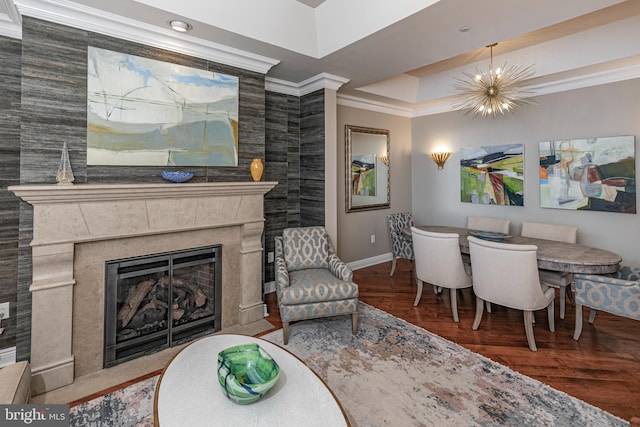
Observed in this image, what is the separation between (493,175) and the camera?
4.56m

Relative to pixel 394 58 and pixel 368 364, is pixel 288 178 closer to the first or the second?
pixel 394 58

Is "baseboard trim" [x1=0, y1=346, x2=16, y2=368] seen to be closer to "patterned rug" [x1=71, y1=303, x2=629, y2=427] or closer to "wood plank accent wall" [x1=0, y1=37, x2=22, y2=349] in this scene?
"wood plank accent wall" [x1=0, y1=37, x2=22, y2=349]

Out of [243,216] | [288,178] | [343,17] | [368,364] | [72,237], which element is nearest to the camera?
[72,237]

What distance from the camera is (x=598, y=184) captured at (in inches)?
143

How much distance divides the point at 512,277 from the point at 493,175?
2.44 m

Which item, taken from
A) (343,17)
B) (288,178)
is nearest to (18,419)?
(288,178)

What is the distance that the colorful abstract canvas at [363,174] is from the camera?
471 cm

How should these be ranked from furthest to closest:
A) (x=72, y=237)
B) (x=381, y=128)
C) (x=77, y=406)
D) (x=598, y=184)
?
(x=381, y=128) → (x=598, y=184) → (x=72, y=237) → (x=77, y=406)

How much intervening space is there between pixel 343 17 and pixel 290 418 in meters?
3.08

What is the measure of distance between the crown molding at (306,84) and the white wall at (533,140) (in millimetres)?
2208

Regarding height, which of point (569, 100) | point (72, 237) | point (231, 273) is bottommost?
point (231, 273)

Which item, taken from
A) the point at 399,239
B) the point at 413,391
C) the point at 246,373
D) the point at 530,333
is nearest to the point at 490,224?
the point at 399,239

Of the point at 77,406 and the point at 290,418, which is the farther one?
the point at 77,406

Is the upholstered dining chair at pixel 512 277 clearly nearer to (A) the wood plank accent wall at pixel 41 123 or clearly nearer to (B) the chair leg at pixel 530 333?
(B) the chair leg at pixel 530 333
